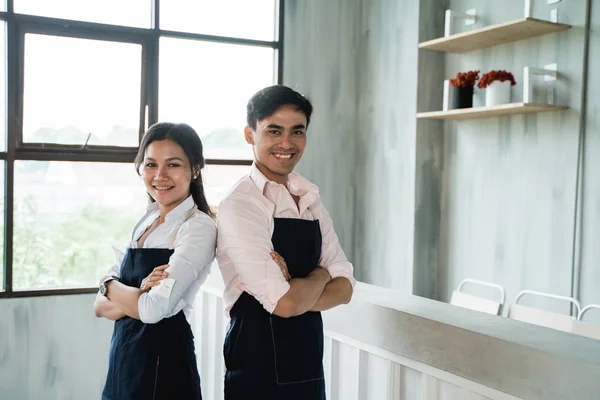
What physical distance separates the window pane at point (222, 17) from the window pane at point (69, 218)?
0.89 metres

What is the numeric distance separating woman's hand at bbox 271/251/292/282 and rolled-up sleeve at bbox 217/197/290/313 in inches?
0.7

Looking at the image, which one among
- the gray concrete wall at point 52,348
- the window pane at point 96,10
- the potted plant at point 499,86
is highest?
the window pane at point 96,10

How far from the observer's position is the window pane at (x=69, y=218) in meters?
3.12

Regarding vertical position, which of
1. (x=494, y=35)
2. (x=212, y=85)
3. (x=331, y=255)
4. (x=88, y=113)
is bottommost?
(x=331, y=255)

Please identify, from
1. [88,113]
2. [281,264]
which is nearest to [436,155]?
[88,113]

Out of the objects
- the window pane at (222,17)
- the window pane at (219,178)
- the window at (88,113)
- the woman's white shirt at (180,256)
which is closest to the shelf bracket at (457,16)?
the window pane at (222,17)

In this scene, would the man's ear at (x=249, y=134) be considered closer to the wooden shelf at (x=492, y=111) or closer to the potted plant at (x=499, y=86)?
the wooden shelf at (x=492, y=111)

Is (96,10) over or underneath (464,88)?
over

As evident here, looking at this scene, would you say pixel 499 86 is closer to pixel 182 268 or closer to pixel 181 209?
pixel 181 209

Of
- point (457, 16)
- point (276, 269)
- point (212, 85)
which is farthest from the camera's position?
point (212, 85)

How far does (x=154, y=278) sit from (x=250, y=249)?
23cm

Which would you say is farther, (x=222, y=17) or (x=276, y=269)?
(x=222, y=17)

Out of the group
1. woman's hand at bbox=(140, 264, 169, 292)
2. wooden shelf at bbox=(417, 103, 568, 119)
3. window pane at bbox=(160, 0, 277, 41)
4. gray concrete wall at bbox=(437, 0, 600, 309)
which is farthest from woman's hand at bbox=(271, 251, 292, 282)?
window pane at bbox=(160, 0, 277, 41)

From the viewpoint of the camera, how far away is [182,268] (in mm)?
1312
